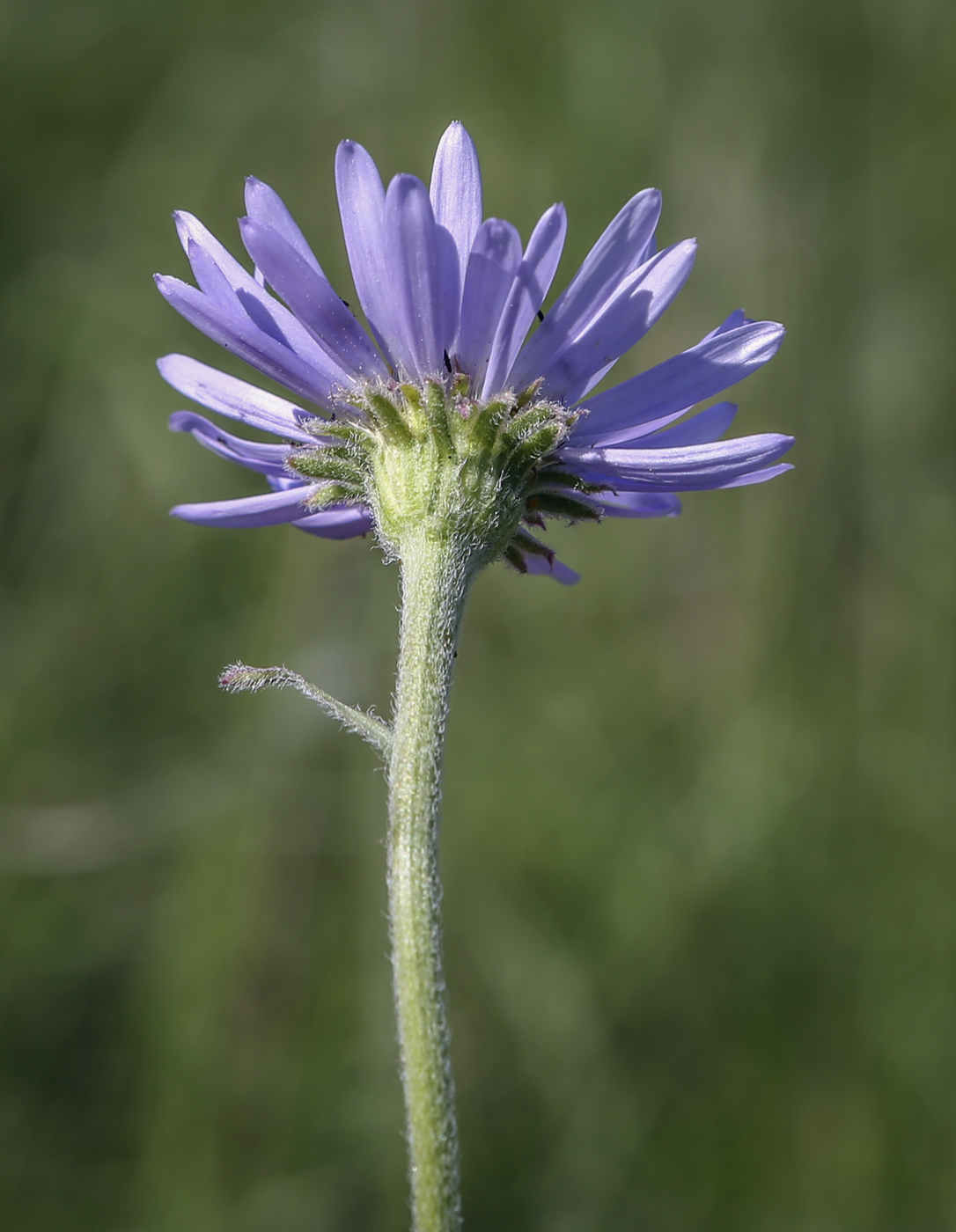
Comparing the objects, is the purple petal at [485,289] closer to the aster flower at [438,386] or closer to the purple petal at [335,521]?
the aster flower at [438,386]

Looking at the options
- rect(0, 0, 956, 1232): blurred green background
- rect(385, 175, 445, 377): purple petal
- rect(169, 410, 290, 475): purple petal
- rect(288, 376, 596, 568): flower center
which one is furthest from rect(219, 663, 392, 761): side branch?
rect(0, 0, 956, 1232): blurred green background

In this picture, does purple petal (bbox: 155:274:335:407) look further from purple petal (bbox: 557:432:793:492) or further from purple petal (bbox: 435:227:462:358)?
purple petal (bbox: 557:432:793:492)

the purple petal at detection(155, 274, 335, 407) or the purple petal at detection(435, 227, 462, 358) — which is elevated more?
the purple petal at detection(435, 227, 462, 358)

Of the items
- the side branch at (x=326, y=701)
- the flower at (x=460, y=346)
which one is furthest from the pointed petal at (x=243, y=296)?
the side branch at (x=326, y=701)

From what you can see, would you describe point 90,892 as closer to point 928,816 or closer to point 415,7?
point 928,816

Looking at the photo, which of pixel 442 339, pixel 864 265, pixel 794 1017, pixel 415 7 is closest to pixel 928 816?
pixel 794 1017

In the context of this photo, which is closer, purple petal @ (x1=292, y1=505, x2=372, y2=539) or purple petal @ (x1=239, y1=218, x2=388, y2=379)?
purple petal @ (x1=239, y1=218, x2=388, y2=379)
